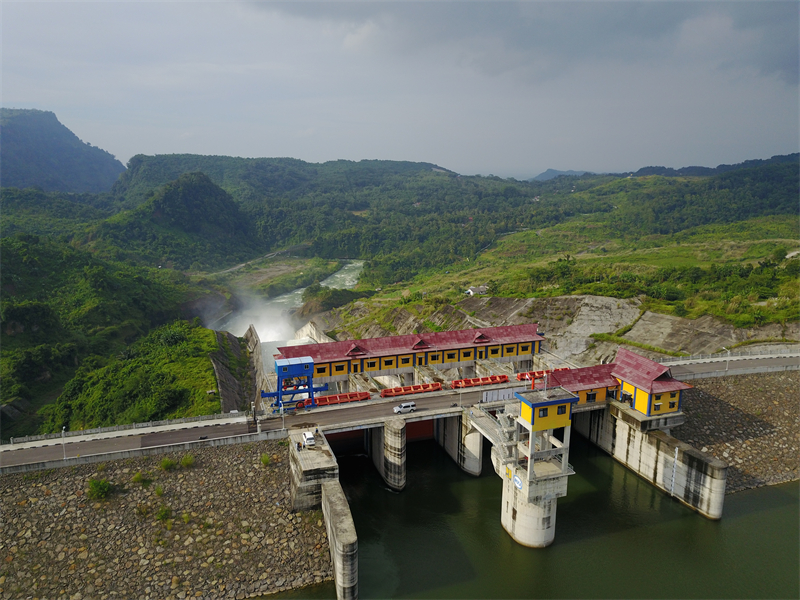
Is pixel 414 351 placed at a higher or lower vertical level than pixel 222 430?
higher

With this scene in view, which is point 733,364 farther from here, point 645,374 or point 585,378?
point 585,378

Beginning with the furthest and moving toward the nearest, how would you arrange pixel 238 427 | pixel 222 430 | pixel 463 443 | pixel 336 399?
pixel 336 399, pixel 463 443, pixel 238 427, pixel 222 430

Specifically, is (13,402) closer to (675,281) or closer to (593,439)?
(593,439)

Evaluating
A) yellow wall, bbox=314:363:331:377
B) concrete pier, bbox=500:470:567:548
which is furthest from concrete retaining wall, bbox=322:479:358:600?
yellow wall, bbox=314:363:331:377

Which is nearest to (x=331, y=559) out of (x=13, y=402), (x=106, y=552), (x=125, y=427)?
(x=106, y=552)

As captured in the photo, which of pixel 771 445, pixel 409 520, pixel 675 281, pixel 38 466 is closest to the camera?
pixel 38 466

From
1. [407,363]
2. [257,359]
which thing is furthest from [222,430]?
[257,359]

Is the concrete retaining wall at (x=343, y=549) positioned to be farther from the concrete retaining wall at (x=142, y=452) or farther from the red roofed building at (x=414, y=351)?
the red roofed building at (x=414, y=351)
